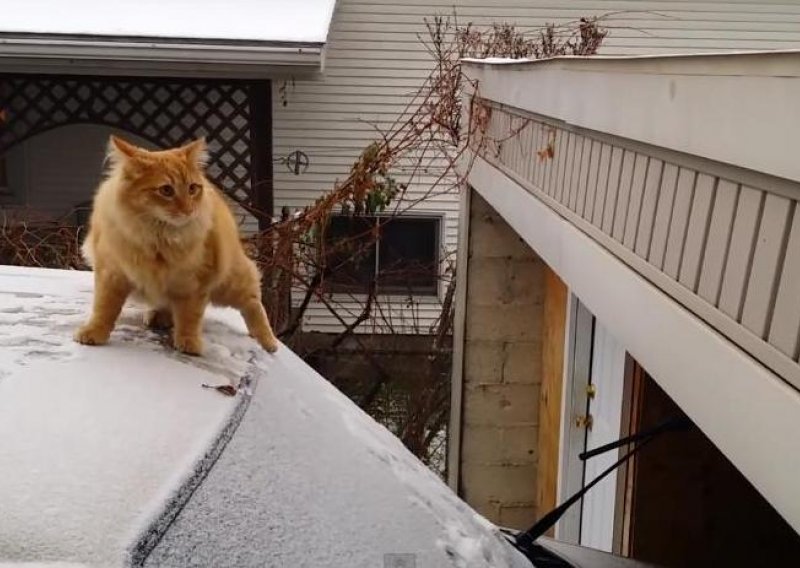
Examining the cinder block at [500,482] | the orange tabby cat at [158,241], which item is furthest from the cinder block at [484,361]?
the orange tabby cat at [158,241]

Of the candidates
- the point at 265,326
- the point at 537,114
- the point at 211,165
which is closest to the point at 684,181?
the point at 265,326

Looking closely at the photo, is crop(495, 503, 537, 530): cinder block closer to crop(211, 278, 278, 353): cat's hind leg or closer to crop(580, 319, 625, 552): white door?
crop(580, 319, 625, 552): white door

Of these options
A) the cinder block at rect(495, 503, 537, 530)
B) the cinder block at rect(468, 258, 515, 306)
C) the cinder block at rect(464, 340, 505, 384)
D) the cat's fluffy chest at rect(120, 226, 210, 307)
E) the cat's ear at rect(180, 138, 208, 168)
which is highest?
the cat's ear at rect(180, 138, 208, 168)

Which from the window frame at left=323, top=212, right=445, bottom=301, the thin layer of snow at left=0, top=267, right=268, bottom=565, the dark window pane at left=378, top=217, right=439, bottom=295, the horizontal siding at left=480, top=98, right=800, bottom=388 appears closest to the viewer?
the thin layer of snow at left=0, top=267, right=268, bottom=565

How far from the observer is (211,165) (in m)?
9.70

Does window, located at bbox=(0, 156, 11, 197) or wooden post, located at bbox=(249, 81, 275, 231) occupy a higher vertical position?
wooden post, located at bbox=(249, 81, 275, 231)

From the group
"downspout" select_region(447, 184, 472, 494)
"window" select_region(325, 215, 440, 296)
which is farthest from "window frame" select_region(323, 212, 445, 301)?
"downspout" select_region(447, 184, 472, 494)

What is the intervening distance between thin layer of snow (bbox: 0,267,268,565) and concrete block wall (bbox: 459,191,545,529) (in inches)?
128

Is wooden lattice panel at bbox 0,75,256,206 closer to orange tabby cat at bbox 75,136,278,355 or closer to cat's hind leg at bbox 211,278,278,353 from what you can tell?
cat's hind leg at bbox 211,278,278,353

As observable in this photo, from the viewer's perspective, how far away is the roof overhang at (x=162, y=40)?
7988 millimetres

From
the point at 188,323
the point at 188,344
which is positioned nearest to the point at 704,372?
the point at 188,344

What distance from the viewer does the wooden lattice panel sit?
9.21 meters

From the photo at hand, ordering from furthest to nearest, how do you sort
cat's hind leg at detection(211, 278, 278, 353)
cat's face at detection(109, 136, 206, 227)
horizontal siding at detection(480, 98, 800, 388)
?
cat's hind leg at detection(211, 278, 278, 353)
cat's face at detection(109, 136, 206, 227)
horizontal siding at detection(480, 98, 800, 388)

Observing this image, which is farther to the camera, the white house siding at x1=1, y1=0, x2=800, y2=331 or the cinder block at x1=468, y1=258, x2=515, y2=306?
the white house siding at x1=1, y1=0, x2=800, y2=331
